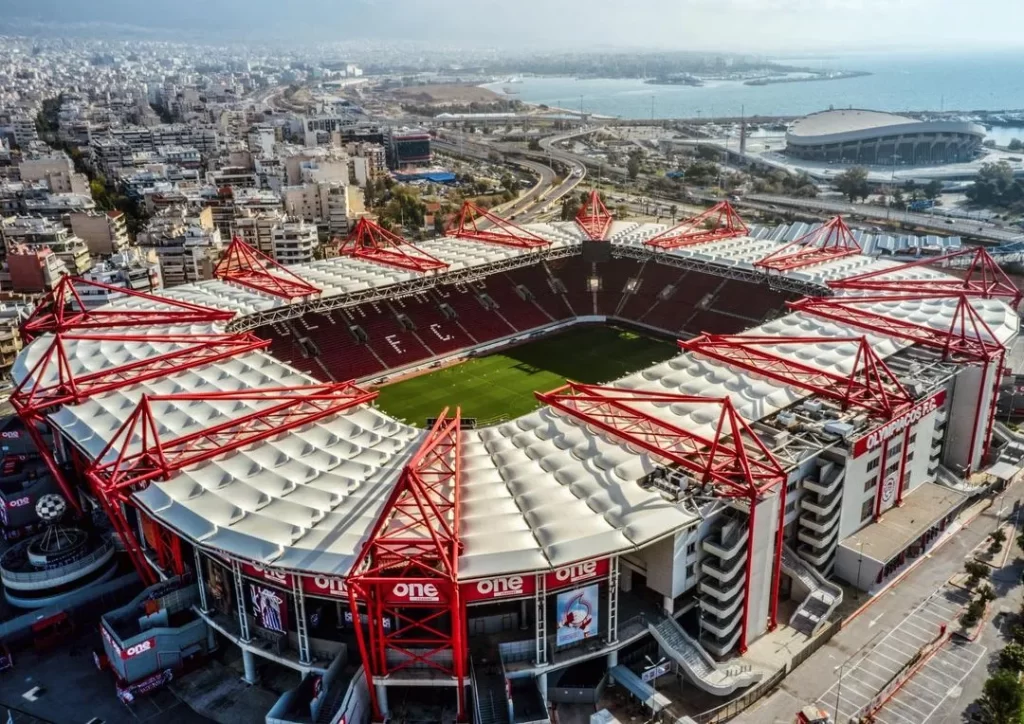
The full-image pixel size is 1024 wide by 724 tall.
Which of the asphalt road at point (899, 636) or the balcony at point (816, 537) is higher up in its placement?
the balcony at point (816, 537)

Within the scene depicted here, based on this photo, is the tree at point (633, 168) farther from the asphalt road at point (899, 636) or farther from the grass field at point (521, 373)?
the asphalt road at point (899, 636)

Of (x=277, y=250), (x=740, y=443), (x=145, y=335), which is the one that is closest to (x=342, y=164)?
(x=277, y=250)

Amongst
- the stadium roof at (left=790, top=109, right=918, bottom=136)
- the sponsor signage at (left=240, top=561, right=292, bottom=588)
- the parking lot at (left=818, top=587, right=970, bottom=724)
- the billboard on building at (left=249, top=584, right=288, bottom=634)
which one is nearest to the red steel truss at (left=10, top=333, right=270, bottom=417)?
the sponsor signage at (left=240, top=561, right=292, bottom=588)

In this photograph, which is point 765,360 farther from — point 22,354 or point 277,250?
point 277,250

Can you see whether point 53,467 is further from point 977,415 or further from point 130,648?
point 977,415

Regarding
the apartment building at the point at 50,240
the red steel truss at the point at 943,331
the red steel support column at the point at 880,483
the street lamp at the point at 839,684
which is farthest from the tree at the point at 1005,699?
the apartment building at the point at 50,240
